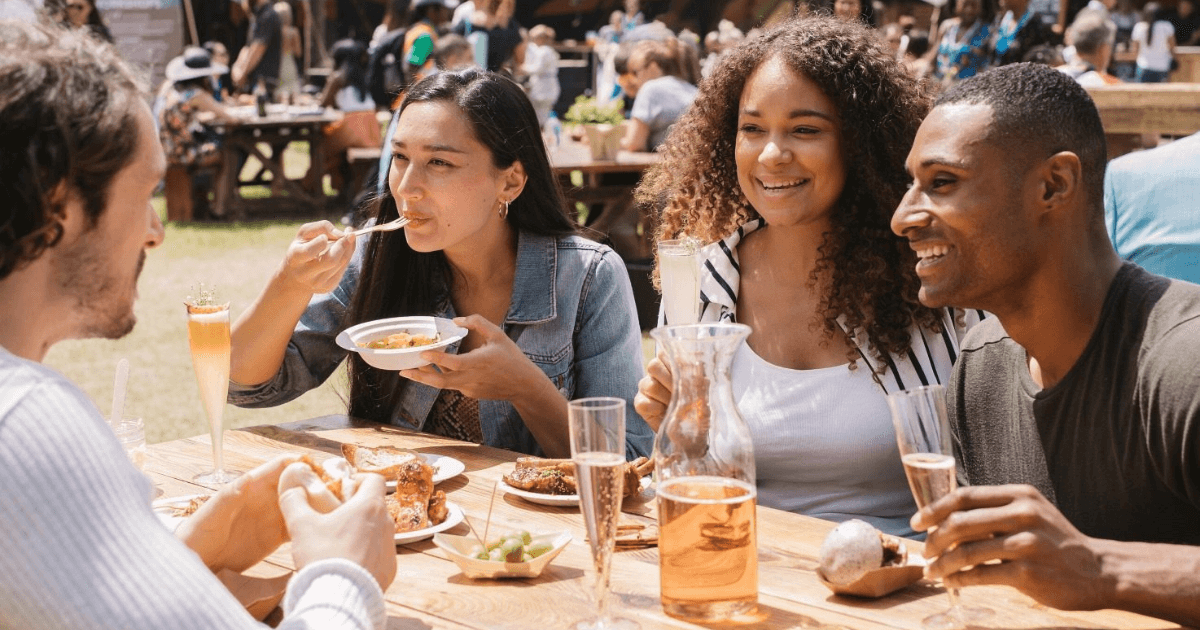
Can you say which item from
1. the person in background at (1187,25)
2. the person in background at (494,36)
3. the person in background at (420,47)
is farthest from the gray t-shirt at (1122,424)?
the person in background at (1187,25)

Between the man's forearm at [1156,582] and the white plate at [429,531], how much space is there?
1074mm

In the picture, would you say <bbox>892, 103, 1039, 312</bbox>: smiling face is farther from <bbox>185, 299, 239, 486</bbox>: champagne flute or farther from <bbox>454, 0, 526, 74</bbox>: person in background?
<bbox>454, 0, 526, 74</bbox>: person in background

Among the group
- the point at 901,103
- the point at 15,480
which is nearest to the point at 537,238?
the point at 901,103

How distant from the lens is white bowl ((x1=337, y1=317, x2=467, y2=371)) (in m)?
2.58

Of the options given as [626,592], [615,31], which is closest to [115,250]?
[626,592]

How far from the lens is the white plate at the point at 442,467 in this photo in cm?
243

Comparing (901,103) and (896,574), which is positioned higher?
(901,103)

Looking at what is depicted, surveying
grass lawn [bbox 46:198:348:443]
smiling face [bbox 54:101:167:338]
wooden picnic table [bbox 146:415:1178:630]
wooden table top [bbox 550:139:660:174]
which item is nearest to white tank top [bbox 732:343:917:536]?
wooden picnic table [bbox 146:415:1178:630]

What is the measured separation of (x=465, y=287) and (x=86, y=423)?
197 centimetres

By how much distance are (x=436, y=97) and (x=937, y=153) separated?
1.45 m

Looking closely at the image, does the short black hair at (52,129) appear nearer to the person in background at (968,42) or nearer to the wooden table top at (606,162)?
the wooden table top at (606,162)

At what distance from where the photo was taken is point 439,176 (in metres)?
3.10

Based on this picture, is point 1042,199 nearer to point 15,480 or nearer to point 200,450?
point 15,480

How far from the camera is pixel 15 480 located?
4.15 ft
